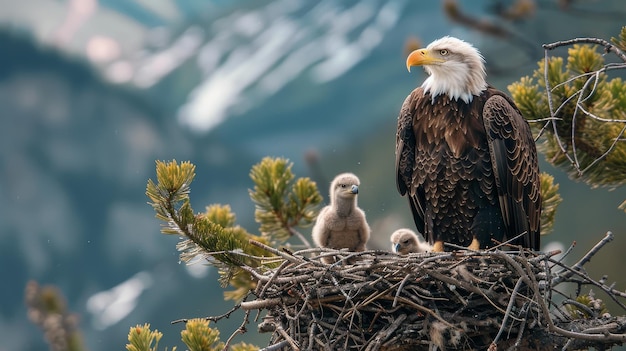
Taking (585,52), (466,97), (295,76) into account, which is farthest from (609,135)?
(295,76)

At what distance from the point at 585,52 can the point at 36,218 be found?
637cm

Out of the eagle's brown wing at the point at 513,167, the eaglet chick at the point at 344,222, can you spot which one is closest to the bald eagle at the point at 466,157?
the eagle's brown wing at the point at 513,167

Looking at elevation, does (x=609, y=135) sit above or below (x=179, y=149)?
below

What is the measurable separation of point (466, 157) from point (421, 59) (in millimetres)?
517

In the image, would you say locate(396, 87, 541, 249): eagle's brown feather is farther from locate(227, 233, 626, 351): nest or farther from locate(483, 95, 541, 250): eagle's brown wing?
locate(227, 233, 626, 351): nest

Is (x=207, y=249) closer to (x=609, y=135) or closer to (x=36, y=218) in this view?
(x=609, y=135)

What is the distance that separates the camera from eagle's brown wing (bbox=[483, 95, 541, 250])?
165 inches

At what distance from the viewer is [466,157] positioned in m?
4.25

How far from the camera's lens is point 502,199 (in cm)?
425

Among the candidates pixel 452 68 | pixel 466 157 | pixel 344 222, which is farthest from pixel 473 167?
pixel 344 222

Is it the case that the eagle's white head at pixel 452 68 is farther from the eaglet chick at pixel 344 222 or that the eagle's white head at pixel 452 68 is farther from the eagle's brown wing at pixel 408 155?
the eaglet chick at pixel 344 222

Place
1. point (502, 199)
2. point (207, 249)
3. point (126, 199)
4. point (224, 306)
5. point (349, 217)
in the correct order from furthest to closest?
1. point (126, 199)
2. point (224, 306)
3. point (349, 217)
4. point (502, 199)
5. point (207, 249)

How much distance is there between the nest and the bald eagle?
656mm

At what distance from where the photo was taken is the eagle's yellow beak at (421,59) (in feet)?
14.3
